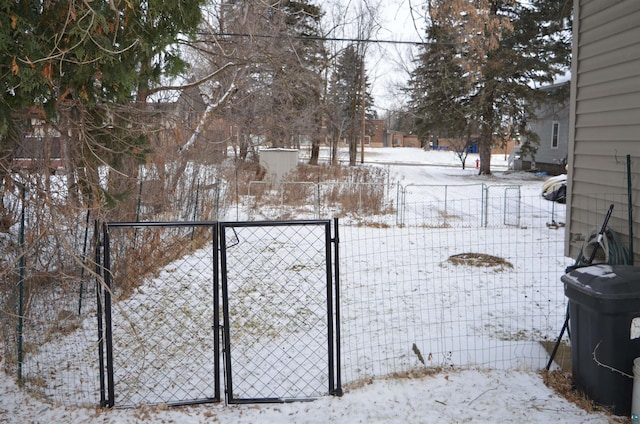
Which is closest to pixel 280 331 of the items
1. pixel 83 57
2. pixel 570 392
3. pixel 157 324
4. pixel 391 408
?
pixel 157 324

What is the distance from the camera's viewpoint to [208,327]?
5398mm

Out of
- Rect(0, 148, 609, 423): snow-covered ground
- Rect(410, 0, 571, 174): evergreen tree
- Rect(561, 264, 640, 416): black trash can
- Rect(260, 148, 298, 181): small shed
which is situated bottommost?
Rect(0, 148, 609, 423): snow-covered ground

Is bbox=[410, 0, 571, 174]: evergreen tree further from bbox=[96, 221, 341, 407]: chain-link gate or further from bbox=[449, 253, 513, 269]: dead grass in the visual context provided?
bbox=[96, 221, 341, 407]: chain-link gate

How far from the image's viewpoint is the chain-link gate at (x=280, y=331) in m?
3.81

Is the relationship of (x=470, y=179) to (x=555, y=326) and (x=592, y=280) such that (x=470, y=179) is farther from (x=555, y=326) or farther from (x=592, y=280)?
(x=592, y=280)

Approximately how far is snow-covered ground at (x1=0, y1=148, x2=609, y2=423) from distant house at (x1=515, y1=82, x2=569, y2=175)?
2283cm

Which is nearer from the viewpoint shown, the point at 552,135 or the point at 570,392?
the point at 570,392

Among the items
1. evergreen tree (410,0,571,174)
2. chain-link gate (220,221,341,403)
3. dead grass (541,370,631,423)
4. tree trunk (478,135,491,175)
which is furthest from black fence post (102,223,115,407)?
tree trunk (478,135,491,175)

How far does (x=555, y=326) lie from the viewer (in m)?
5.43

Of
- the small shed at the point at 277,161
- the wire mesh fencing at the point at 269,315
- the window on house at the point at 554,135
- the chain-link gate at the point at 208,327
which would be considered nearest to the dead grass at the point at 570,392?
the wire mesh fencing at the point at 269,315

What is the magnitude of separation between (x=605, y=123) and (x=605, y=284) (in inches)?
82.6

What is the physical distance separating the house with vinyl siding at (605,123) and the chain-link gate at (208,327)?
2.61m

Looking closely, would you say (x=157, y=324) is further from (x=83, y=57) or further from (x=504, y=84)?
(x=504, y=84)

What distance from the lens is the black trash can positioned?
11.1ft
